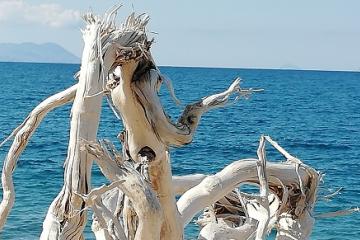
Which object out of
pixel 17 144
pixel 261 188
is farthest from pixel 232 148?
pixel 17 144

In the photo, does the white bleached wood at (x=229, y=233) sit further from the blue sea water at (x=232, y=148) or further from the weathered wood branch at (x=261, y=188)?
the blue sea water at (x=232, y=148)

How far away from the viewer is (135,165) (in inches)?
172

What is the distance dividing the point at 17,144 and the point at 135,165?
609 millimetres

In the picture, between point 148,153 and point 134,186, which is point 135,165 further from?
point 134,186

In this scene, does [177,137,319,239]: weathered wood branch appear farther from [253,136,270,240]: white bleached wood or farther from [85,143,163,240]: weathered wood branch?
[85,143,163,240]: weathered wood branch

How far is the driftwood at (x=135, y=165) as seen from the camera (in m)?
3.69

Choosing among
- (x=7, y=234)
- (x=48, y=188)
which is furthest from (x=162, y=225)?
(x=48, y=188)

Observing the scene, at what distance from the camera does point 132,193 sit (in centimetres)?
391

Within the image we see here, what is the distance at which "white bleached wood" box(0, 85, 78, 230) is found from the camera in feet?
13.7

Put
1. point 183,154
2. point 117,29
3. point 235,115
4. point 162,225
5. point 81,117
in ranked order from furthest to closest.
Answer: point 235,115, point 183,154, point 162,225, point 117,29, point 81,117

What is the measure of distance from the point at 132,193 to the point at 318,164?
2556 cm

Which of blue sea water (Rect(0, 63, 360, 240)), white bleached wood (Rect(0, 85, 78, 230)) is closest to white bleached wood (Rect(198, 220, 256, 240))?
blue sea water (Rect(0, 63, 360, 240))

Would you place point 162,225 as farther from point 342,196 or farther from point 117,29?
point 342,196

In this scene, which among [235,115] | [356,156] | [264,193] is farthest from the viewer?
[235,115]
